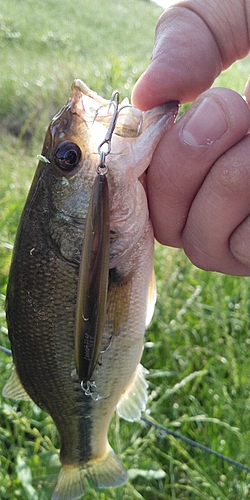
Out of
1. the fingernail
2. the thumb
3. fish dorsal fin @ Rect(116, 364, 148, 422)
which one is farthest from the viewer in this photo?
fish dorsal fin @ Rect(116, 364, 148, 422)

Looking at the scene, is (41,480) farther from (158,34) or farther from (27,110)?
(27,110)

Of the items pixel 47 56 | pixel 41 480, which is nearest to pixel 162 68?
pixel 41 480

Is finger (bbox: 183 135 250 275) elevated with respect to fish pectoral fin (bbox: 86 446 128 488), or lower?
elevated

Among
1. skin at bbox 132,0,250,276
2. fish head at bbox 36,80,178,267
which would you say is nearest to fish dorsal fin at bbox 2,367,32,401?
fish head at bbox 36,80,178,267

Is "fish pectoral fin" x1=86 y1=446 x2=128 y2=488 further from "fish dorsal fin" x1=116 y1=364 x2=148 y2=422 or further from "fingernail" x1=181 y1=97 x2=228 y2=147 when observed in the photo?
"fingernail" x1=181 y1=97 x2=228 y2=147

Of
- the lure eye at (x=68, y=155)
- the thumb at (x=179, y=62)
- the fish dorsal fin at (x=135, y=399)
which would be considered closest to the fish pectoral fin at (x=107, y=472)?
the fish dorsal fin at (x=135, y=399)

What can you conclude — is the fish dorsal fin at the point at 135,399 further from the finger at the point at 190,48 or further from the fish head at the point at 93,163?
the finger at the point at 190,48

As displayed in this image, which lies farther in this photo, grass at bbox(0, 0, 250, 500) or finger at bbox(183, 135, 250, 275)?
grass at bbox(0, 0, 250, 500)
